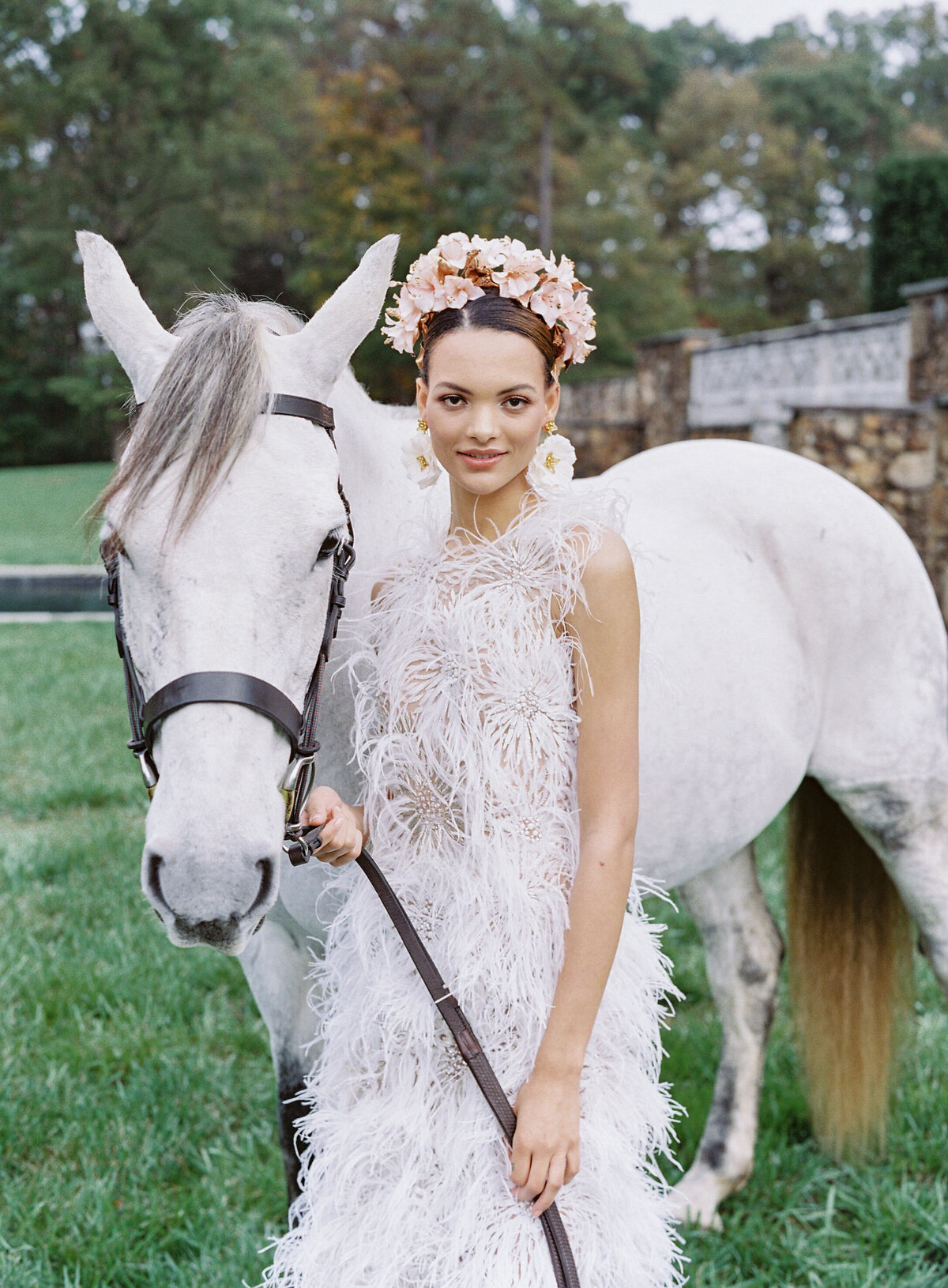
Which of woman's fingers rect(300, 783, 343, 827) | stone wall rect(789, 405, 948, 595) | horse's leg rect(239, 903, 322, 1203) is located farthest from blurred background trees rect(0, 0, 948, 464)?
woman's fingers rect(300, 783, 343, 827)

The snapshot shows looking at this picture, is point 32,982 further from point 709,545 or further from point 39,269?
point 39,269

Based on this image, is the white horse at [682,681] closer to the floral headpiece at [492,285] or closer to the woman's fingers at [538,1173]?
the floral headpiece at [492,285]

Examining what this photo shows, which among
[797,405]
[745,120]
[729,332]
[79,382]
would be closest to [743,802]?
[797,405]

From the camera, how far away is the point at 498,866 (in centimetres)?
134

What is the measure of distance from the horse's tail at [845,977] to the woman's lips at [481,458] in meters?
1.67

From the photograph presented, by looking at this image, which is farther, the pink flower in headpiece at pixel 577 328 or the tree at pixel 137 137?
the tree at pixel 137 137

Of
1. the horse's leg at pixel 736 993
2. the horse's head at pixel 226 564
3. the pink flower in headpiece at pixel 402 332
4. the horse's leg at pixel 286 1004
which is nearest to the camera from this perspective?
the horse's head at pixel 226 564

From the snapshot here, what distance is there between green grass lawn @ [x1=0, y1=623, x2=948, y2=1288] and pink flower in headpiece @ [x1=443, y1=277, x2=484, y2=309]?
1643 mm

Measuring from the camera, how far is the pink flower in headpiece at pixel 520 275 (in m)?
1.36

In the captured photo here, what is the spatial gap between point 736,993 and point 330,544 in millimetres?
1944

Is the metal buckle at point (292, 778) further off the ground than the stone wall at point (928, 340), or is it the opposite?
the stone wall at point (928, 340)

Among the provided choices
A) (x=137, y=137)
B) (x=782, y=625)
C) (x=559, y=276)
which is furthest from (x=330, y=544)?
(x=137, y=137)

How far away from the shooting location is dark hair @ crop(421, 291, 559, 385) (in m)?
1.35

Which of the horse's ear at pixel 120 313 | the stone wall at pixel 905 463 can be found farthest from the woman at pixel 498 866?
the stone wall at pixel 905 463
